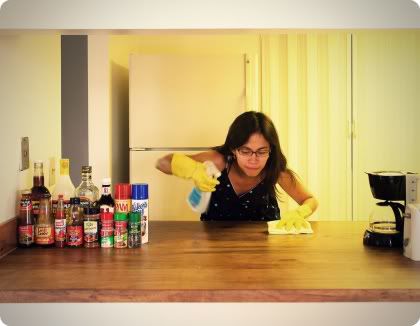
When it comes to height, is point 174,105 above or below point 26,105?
above

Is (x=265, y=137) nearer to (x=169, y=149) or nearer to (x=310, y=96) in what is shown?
(x=169, y=149)

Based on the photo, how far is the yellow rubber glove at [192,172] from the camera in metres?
2.91

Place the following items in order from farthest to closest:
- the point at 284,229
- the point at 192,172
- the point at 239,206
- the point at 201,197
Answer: the point at 239,206, the point at 201,197, the point at 192,172, the point at 284,229

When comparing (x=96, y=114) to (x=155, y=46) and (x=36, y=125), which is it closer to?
(x=155, y=46)

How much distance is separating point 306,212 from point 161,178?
1.25 meters

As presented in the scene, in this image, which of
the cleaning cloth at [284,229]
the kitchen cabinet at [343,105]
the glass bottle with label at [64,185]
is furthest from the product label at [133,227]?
the kitchen cabinet at [343,105]

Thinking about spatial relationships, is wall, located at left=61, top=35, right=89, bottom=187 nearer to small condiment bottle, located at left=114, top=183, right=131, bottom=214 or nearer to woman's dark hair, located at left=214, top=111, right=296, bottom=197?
woman's dark hair, located at left=214, top=111, right=296, bottom=197

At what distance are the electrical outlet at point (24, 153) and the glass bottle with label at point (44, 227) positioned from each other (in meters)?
0.18

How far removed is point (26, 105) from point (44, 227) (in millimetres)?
491

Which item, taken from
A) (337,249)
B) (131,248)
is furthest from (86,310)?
(337,249)

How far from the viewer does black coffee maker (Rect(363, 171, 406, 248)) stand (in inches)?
84.2

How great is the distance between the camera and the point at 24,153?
2.22 meters

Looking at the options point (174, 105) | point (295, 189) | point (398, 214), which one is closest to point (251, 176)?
point (295, 189)

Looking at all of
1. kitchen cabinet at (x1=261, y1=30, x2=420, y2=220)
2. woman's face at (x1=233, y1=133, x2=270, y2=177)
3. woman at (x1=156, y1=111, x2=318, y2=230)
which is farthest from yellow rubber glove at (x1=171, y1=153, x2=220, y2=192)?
kitchen cabinet at (x1=261, y1=30, x2=420, y2=220)
